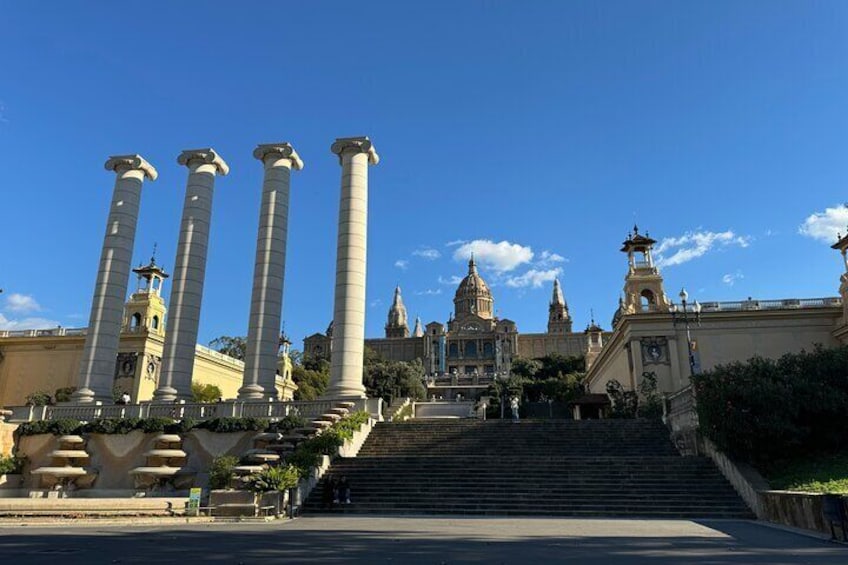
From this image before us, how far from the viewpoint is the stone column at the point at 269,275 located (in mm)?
32500

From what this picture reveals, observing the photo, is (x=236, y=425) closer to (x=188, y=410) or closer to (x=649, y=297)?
(x=188, y=410)

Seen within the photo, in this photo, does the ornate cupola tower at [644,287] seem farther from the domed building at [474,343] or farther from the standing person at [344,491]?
the domed building at [474,343]

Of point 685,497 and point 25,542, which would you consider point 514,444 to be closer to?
point 685,497

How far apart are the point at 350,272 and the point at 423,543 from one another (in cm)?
2117

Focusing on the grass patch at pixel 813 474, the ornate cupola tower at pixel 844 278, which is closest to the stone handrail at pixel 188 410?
the grass patch at pixel 813 474

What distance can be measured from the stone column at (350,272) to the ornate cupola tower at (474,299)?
471ft

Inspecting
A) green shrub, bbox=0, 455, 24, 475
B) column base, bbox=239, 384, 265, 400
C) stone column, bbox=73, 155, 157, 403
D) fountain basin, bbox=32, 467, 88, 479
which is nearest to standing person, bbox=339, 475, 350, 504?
column base, bbox=239, 384, 265, 400

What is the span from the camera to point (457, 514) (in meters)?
19.7

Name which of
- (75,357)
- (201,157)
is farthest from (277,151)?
(75,357)

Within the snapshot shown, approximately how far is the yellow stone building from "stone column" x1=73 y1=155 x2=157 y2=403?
2399cm

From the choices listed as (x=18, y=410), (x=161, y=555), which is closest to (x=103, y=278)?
(x=18, y=410)

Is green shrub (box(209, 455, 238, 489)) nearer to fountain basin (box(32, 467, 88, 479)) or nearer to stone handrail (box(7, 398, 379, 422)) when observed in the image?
stone handrail (box(7, 398, 379, 422))

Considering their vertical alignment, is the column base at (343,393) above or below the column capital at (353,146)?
below

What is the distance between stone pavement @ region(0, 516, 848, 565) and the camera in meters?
10.3
